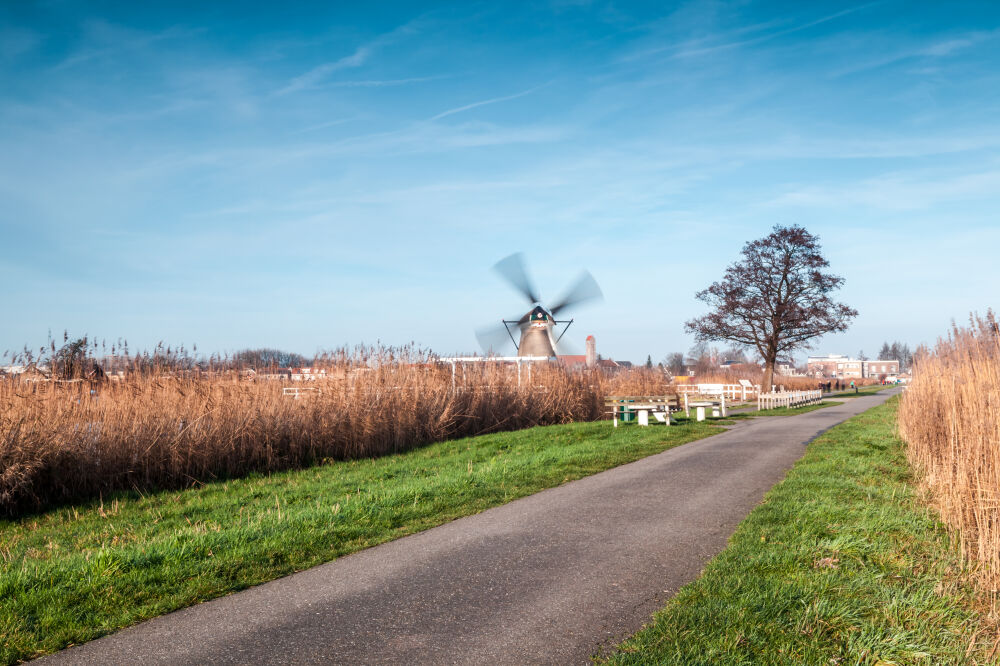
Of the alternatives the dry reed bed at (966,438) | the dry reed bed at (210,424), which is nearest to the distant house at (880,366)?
the dry reed bed at (210,424)

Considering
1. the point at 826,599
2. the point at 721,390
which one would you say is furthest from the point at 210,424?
the point at 721,390

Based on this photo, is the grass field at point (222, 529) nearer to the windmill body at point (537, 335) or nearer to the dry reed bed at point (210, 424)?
the dry reed bed at point (210, 424)

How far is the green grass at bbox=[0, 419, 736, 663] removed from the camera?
5134mm

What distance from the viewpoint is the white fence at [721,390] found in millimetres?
30375

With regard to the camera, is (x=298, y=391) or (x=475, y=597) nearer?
(x=475, y=597)

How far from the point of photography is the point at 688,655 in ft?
13.5

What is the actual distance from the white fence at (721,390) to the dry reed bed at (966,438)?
12.8 m

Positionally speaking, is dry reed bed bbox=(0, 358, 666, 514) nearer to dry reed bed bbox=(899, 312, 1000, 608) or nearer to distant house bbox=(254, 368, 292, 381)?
distant house bbox=(254, 368, 292, 381)

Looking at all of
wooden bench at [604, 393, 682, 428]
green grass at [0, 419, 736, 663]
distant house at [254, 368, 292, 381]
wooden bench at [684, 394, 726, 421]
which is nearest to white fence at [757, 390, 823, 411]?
wooden bench at [684, 394, 726, 421]

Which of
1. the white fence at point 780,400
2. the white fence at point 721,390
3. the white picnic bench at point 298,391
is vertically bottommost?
the white fence at point 780,400

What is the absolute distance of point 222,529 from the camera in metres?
7.44

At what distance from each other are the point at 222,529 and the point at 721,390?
72.4ft

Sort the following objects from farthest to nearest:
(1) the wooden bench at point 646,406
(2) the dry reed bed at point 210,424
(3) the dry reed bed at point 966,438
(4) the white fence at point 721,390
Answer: (4) the white fence at point 721,390 → (1) the wooden bench at point 646,406 → (2) the dry reed bed at point 210,424 → (3) the dry reed bed at point 966,438

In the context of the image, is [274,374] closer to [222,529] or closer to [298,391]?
[298,391]
